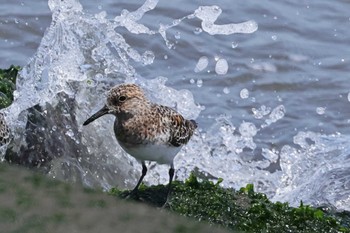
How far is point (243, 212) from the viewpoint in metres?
4.50

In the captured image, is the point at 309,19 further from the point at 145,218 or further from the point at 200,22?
the point at 145,218

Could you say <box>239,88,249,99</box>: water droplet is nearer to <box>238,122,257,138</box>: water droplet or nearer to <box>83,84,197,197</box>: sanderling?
<box>238,122,257,138</box>: water droplet

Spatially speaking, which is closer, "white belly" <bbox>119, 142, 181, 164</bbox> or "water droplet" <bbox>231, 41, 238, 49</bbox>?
"white belly" <bbox>119, 142, 181, 164</bbox>

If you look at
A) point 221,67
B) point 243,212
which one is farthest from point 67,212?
point 221,67

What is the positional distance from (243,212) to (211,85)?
14.0ft

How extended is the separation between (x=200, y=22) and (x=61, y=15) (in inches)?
138

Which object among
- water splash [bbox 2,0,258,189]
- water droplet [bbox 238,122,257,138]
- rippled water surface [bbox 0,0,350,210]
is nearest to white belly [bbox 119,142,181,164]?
rippled water surface [bbox 0,0,350,210]

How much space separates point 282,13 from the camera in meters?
10.0

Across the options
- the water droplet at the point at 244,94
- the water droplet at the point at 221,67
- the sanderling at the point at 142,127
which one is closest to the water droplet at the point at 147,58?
the water droplet at the point at 221,67

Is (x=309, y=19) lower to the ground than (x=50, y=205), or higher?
lower

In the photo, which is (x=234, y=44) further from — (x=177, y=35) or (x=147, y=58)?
(x=147, y=58)

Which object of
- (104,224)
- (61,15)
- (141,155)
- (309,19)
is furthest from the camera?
(309,19)

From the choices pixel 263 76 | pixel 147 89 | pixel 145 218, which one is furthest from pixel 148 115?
pixel 263 76

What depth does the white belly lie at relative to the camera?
467 centimetres
